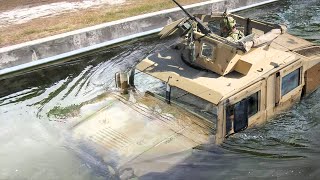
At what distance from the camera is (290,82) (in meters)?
8.72

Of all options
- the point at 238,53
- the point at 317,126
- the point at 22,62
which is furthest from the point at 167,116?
the point at 22,62

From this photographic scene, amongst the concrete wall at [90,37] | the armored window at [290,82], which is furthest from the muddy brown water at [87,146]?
the concrete wall at [90,37]

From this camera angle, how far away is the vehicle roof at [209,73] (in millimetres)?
7727

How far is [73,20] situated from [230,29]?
6445 millimetres

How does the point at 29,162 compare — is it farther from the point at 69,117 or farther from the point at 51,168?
the point at 69,117

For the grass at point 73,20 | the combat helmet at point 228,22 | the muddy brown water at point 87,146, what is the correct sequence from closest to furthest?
the muddy brown water at point 87,146
the combat helmet at point 228,22
the grass at point 73,20

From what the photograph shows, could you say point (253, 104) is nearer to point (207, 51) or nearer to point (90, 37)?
point (207, 51)

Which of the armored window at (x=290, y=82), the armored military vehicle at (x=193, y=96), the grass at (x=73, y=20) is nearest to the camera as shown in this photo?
the armored military vehicle at (x=193, y=96)

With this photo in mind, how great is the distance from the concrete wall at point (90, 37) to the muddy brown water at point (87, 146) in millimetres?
816

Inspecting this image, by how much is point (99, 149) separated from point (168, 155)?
111 cm

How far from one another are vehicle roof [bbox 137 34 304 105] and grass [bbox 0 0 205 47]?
5.27 meters

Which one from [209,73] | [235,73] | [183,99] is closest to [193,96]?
[183,99]

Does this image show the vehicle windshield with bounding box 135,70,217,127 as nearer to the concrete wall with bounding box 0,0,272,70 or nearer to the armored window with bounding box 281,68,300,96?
the armored window with bounding box 281,68,300,96

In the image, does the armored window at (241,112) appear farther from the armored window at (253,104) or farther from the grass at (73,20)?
the grass at (73,20)
